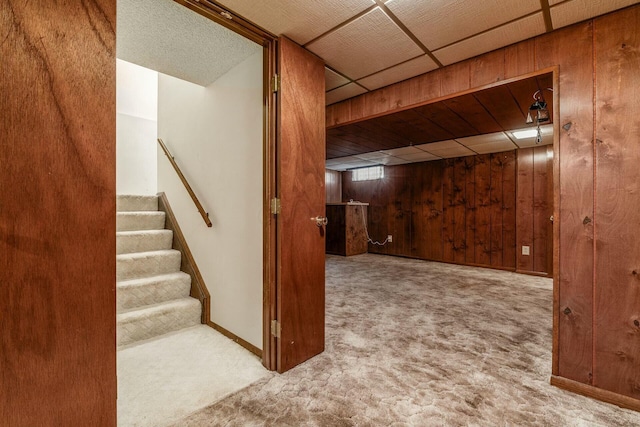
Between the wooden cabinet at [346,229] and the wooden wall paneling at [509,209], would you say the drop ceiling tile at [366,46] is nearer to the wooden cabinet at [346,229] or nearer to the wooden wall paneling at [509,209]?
the wooden wall paneling at [509,209]

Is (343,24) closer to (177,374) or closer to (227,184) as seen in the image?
(227,184)

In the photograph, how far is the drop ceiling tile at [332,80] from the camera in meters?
2.22

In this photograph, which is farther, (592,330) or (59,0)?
(592,330)

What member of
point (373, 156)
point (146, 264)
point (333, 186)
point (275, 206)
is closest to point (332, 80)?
point (275, 206)

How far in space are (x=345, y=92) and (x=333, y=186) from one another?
472 centimetres

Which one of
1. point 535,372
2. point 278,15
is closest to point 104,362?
point 278,15

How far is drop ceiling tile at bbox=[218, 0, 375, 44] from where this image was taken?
1450mm

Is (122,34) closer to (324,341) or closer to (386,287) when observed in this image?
(324,341)

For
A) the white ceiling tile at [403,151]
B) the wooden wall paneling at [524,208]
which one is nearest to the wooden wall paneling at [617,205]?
the white ceiling tile at [403,151]

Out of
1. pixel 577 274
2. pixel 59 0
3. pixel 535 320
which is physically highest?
pixel 59 0

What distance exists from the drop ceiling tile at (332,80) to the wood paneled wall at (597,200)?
1.26 m

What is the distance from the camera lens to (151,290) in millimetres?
2420

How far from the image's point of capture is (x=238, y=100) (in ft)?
7.07

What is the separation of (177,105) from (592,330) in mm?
3665
